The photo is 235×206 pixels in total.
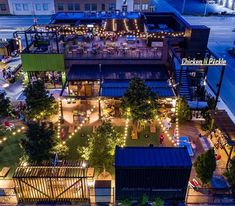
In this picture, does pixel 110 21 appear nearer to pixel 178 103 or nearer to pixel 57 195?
pixel 178 103

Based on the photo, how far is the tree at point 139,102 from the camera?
89.0ft

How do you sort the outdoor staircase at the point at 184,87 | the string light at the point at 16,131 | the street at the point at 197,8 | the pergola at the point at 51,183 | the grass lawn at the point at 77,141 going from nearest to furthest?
the pergola at the point at 51,183, the grass lawn at the point at 77,141, the string light at the point at 16,131, the outdoor staircase at the point at 184,87, the street at the point at 197,8

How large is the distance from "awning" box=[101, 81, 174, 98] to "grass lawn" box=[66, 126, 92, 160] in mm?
4311

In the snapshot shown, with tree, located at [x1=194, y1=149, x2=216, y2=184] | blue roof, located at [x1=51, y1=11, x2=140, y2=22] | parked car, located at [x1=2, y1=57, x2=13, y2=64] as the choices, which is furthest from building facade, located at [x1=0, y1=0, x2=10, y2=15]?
tree, located at [x1=194, y1=149, x2=216, y2=184]

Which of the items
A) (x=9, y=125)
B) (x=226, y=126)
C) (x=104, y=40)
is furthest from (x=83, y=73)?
(x=226, y=126)

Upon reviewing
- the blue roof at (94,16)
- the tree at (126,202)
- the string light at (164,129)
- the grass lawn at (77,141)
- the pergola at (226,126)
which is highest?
the blue roof at (94,16)

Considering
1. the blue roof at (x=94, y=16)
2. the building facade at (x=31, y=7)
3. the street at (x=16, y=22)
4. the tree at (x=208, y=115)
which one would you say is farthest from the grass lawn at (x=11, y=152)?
the building facade at (x=31, y=7)

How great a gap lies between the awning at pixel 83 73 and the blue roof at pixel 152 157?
53.2 feet

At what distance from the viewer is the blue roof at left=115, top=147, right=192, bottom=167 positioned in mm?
19141

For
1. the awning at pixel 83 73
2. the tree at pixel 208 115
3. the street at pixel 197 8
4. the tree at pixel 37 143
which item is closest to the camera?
the tree at pixel 37 143

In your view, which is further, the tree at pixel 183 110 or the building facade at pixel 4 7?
the building facade at pixel 4 7

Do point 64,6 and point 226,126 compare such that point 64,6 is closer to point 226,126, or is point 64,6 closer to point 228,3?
point 228,3

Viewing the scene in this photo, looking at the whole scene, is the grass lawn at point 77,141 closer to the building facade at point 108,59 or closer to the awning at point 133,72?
the building facade at point 108,59

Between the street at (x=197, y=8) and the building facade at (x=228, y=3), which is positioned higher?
the building facade at (x=228, y=3)
